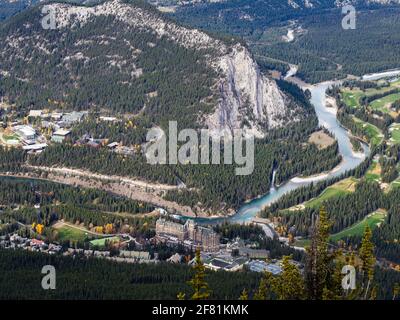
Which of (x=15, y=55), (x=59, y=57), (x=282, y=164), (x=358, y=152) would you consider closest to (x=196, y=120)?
(x=282, y=164)

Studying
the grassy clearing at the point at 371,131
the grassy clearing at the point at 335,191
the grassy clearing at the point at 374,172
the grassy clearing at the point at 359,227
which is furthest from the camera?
the grassy clearing at the point at 371,131

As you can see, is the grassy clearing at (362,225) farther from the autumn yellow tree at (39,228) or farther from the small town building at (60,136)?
the small town building at (60,136)

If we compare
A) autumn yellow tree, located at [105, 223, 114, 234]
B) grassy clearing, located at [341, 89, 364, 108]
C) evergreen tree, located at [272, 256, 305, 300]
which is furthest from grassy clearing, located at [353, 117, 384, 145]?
evergreen tree, located at [272, 256, 305, 300]

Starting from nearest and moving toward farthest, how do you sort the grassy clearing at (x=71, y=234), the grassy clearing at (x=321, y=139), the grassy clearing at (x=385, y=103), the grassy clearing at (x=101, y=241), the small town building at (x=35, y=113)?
the grassy clearing at (x=101, y=241) < the grassy clearing at (x=71, y=234) < the grassy clearing at (x=321, y=139) < the small town building at (x=35, y=113) < the grassy clearing at (x=385, y=103)

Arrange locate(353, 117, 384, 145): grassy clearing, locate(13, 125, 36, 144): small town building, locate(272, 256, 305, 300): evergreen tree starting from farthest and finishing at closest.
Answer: locate(353, 117, 384, 145): grassy clearing → locate(13, 125, 36, 144): small town building → locate(272, 256, 305, 300): evergreen tree

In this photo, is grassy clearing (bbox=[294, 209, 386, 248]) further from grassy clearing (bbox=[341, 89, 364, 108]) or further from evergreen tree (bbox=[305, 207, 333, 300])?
grassy clearing (bbox=[341, 89, 364, 108])

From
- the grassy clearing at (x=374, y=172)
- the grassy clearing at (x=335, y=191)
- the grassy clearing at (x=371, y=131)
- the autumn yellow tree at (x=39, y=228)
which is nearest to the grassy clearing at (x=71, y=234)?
the autumn yellow tree at (x=39, y=228)

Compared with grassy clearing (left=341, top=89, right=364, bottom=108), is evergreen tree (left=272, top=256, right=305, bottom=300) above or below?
below

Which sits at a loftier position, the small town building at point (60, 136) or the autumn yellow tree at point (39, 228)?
the small town building at point (60, 136)

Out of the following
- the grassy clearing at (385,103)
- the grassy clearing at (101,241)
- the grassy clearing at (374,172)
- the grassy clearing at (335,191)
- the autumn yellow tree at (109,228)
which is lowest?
the grassy clearing at (101,241)
